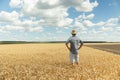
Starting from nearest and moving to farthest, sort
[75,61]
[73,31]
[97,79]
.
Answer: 1. [97,79]
2. [73,31]
3. [75,61]

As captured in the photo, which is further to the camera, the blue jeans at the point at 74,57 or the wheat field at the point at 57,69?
the blue jeans at the point at 74,57

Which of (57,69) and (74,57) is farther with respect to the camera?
(74,57)

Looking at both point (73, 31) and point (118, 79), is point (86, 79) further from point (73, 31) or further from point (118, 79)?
point (73, 31)

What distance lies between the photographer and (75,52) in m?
13.7

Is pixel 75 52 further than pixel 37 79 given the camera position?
Yes

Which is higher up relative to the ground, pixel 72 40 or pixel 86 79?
pixel 72 40

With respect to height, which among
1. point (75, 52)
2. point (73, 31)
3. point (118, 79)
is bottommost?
point (118, 79)

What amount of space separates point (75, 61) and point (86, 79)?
4398 millimetres

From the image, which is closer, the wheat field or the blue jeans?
the wheat field

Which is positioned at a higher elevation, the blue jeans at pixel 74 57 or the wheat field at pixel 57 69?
the blue jeans at pixel 74 57

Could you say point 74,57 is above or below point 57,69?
above

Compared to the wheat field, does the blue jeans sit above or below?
above

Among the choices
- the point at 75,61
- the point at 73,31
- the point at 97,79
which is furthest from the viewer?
the point at 75,61

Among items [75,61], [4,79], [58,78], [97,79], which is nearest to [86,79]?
[97,79]
